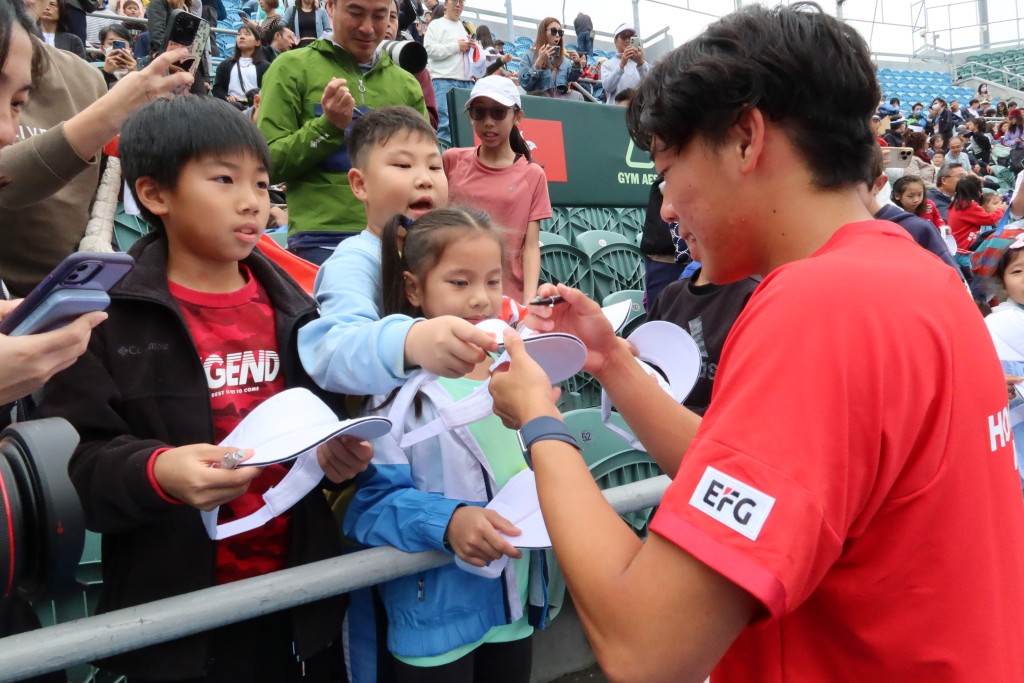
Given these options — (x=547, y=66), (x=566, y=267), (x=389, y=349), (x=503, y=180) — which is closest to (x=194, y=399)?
(x=389, y=349)

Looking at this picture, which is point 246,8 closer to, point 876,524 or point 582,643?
point 582,643

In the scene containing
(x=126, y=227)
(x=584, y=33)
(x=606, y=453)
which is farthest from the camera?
(x=584, y=33)

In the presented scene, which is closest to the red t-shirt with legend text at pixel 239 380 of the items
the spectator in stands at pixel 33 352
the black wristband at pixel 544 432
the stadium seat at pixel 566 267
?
the spectator in stands at pixel 33 352

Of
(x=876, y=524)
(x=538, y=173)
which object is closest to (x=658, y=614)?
(x=876, y=524)

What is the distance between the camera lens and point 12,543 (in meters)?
1.15

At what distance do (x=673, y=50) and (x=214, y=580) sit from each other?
4.35ft

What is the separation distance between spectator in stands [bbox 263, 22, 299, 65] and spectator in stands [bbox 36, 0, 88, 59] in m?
2.26

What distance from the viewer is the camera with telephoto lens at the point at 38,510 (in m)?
1.16

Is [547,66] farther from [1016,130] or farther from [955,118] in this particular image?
[955,118]

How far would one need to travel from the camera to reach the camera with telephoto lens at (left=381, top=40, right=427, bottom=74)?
3439 mm

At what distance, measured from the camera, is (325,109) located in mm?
2795

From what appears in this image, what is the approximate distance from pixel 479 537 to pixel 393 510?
23 centimetres

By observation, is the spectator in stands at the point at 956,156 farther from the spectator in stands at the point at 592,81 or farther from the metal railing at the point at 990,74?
the metal railing at the point at 990,74

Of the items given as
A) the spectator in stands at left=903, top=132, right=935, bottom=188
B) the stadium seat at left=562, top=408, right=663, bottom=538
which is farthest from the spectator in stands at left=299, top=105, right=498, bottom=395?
the spectator in stands at left=903, top=132, right=935, bottom=188
